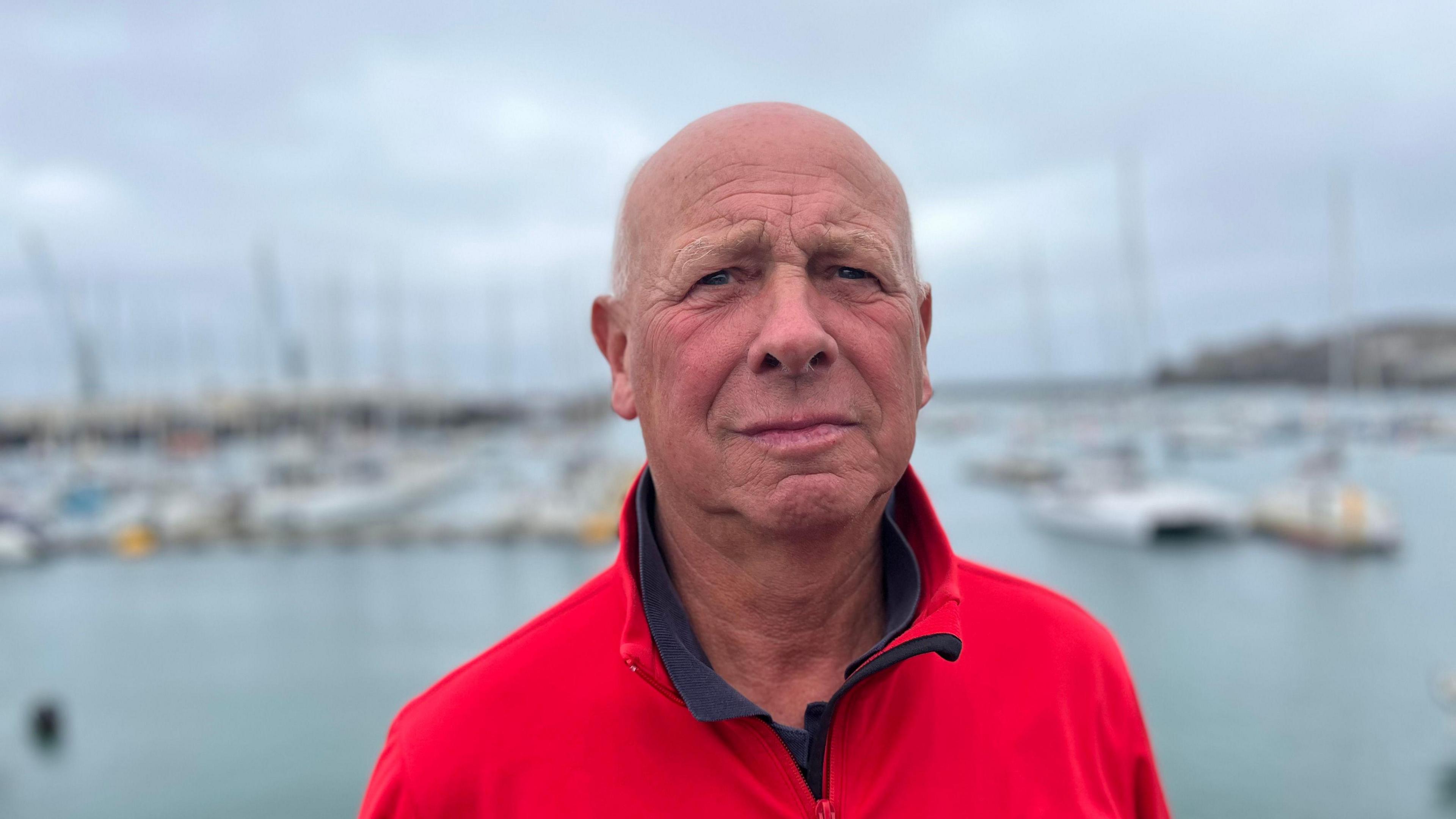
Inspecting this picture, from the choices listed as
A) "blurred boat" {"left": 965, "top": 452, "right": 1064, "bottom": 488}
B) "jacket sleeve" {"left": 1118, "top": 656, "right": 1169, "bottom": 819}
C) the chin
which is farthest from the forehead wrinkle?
"blurred boat" {"left": 965, "top": 452, "right": 1064, "bottom": 488}

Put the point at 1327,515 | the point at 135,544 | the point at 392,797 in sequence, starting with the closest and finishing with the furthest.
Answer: the point at 392,797 < the point at 1327,515 < the point at 135,544

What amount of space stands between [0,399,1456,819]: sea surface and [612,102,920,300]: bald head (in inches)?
636

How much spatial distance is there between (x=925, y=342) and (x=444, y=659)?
943 inches

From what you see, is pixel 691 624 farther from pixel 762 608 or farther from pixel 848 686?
pixel 848 686

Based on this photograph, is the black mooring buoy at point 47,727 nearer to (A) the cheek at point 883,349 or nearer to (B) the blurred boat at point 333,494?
(B) the blurred boat at point 333,494

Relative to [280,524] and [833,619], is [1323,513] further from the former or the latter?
[280,524]

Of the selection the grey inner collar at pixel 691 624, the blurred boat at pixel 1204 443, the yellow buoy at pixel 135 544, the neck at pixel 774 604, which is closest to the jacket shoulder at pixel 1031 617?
the grey inner collar at pixel 691 624

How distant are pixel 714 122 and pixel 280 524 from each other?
42.9 m

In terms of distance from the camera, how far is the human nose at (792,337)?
1.48m

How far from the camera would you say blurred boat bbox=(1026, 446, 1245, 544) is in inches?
1328

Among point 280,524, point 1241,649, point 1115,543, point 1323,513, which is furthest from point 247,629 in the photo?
point 1323,513

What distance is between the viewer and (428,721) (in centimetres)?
164

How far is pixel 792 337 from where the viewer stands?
4.85ft

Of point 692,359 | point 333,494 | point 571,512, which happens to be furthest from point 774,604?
point 333,494
